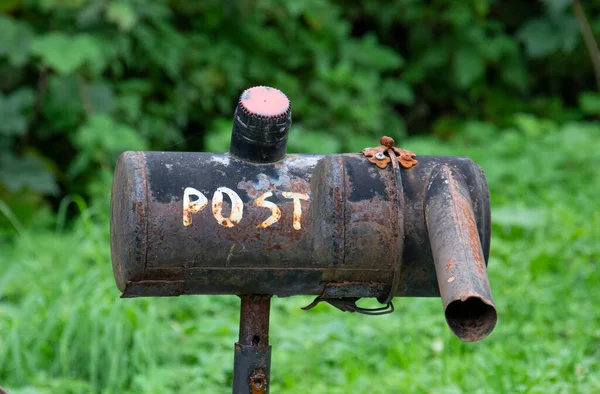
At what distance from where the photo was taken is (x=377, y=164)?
1.65 meters

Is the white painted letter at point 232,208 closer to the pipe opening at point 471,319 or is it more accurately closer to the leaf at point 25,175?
the pipe opening at point 471,319

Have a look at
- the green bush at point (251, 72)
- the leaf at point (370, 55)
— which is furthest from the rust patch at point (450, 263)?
the leaf at point (370, 55)

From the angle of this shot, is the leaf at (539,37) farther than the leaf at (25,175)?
Yes

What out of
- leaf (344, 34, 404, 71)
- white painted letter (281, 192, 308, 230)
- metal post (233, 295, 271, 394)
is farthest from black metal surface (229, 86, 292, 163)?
leaf (344, 34, 404, 71)

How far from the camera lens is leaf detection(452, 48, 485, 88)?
223 inches

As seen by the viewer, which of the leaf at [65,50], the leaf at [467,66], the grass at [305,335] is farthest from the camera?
the leaf at [467,66]

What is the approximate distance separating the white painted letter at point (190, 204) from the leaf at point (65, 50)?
2694mm

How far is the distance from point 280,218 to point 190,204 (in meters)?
0.16

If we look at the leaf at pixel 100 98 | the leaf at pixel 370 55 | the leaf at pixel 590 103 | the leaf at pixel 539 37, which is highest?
the leaf at pixel 539 37

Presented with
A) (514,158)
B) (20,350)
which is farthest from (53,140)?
(514,158)

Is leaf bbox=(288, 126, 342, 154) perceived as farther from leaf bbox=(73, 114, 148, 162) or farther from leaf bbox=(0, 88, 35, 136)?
leaf bbox=(0, 88, 35, 136)

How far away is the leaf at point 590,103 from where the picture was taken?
5669mm

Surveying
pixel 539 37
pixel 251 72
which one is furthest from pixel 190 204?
pixel 539 37

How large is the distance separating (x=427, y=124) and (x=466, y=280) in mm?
4899
